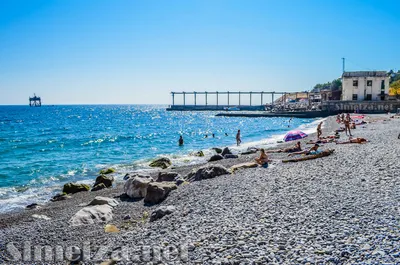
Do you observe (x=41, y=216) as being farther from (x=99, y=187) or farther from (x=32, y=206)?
(x=99, y=187)

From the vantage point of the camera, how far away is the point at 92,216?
10.7m

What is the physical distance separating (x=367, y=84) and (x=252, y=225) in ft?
234

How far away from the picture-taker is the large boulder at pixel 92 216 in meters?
10.4

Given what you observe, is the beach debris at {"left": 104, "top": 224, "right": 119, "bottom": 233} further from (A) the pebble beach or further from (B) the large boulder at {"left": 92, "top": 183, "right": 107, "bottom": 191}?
(B) the large boulder at {"left": 92, "top": 183, "right": 107, "bottom": 191}

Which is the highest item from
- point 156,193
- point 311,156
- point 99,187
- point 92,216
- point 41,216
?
point 311,156

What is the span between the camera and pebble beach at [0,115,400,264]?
6.52 meters

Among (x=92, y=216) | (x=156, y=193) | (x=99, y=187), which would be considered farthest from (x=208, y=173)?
(x=99, y=187)

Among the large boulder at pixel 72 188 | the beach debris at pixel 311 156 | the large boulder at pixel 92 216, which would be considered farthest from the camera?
the large boulder at pixel 72 188

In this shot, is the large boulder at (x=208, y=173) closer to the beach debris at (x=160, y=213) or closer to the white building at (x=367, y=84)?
the beach debris at (x=160, y=213)

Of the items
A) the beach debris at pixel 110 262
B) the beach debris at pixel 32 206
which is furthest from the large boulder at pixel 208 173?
the beach debris at pixel 110 262

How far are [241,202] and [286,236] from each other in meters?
2.81

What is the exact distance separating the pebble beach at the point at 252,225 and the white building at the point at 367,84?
62.4 metres

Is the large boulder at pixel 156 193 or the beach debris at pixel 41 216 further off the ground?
the large boulder at pixel 156 193

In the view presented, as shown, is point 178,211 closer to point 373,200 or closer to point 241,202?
point 241,202
